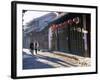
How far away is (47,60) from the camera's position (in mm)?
1892

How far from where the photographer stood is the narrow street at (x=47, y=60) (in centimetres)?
183

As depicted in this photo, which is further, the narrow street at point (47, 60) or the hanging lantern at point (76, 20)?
the hanging lantern at point (76, 20)

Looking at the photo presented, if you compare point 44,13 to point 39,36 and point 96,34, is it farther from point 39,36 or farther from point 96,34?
point 96,34

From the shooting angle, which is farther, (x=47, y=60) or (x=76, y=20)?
(x=76, y=20)

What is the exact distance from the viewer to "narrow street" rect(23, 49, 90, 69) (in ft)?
6.01

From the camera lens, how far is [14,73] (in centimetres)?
177

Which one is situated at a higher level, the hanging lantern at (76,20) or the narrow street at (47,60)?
the hanging lantern at (76,20)

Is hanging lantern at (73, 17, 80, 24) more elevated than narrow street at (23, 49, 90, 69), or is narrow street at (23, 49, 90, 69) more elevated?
hanging lantern at (73, 17, 80, 24)

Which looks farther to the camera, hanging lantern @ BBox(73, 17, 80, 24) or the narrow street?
hanging lantern @ BBox(73, 17, 80, 24)

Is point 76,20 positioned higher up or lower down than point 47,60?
higher up

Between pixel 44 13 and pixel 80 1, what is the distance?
14.4 inches
